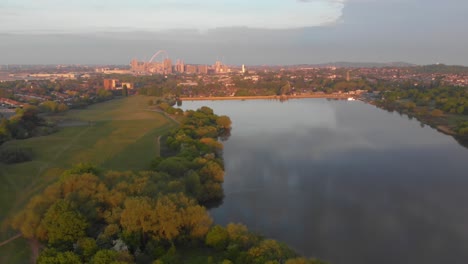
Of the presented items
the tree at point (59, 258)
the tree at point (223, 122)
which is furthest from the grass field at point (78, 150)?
the tree at point (223, 122)

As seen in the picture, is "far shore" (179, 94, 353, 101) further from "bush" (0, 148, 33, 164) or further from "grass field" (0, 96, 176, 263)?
"bush" (0, 148, 33, 164)

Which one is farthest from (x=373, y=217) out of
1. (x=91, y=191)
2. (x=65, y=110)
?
(x=65, y=110)

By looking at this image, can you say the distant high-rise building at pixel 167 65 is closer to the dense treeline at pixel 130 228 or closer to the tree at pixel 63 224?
the dense treeline at pixel 130 228

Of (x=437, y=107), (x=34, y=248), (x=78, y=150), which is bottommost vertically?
(x=34, y=248)

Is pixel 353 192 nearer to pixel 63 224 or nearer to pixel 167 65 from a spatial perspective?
pixel 63 224

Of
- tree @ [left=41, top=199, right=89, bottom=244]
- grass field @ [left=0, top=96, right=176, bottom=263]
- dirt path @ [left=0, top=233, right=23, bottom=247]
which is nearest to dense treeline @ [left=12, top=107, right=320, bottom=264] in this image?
tree @ [left=41, top=199, right=89, bottom=244]

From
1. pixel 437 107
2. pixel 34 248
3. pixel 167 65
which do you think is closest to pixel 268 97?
pixel 437 107
